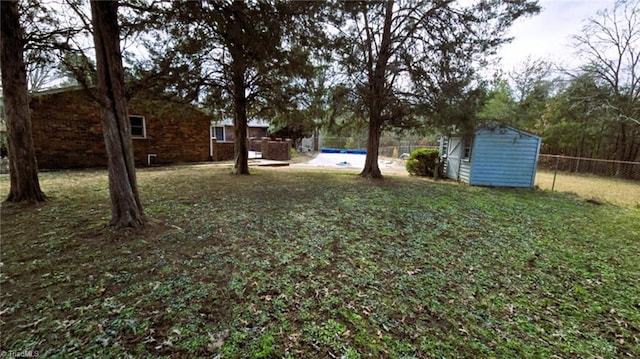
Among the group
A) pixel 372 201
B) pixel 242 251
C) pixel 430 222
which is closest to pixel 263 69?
pixel 242 251

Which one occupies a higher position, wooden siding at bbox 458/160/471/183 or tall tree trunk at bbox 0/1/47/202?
tall tree trunk at bbox 0/1/47/202

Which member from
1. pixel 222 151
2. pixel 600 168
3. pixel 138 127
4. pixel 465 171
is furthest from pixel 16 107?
pixel 600 168

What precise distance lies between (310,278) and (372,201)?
3722 millimetres

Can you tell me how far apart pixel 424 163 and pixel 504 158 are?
9.98ft

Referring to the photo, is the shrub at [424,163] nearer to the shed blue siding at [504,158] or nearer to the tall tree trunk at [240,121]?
the shed blue siding at [504,158]

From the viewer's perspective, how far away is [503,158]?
9.36 m

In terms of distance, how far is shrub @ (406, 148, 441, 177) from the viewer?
455 inches

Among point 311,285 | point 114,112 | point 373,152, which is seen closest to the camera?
point 311,285

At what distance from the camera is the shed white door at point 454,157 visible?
10.5 m

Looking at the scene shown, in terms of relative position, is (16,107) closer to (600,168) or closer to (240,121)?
(240,121)

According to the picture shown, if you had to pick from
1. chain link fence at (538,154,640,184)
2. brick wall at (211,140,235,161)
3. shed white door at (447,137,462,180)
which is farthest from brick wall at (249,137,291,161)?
chain link fence at (538,154,640,184)

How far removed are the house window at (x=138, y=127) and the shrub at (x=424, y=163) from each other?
39.3 feet

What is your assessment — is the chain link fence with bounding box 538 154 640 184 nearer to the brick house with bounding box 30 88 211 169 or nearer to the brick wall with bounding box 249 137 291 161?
the brick wall with bounding box 249 137 291 161

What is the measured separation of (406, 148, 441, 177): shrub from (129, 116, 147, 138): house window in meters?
12.0
